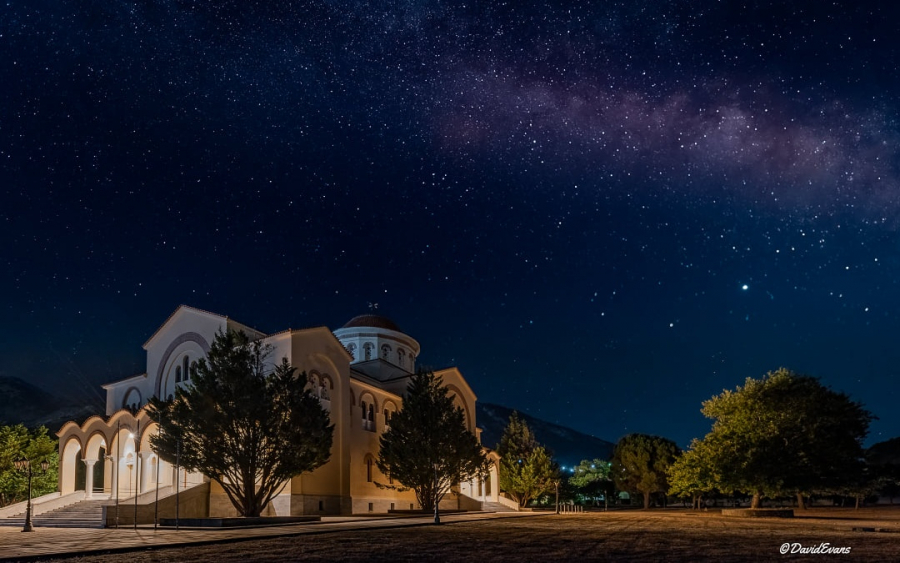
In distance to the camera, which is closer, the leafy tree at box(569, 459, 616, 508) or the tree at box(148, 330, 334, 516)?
the tree at box(148, 330, 334, 516)

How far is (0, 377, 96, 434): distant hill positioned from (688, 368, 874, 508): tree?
521 ft

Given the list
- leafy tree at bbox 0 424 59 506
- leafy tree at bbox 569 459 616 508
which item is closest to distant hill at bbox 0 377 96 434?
leafy tree at bbox 569 459 616 508

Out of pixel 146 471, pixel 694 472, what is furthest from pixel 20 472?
pixel 694 472

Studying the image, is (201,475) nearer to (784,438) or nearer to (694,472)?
(694,472)

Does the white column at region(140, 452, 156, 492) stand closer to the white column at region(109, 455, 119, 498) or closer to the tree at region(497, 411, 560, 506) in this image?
the white column at region(109, 455, 119, 498)

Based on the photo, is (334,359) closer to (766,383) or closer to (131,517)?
(131,517)

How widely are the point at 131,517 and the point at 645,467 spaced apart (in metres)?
56.7

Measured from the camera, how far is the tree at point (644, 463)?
73.8 m

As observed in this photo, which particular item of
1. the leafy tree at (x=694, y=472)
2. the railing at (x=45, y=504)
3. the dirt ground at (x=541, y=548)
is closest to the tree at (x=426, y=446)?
the leafy tree at (x=694, y=472)

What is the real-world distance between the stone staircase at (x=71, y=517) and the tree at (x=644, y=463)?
52970 mm

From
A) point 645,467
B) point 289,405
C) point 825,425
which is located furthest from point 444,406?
point 645,467

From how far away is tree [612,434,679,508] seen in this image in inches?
2904

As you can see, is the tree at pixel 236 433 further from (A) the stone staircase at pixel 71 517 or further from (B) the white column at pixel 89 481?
(B) the white column at pixel 89 481

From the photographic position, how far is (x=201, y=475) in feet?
117
